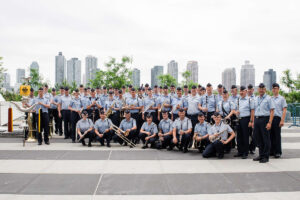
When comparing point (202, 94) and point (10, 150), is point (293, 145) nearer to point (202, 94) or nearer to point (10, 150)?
point (202, 94)

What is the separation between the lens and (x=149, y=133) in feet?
29.3

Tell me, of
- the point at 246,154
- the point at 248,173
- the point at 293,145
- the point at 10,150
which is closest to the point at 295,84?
the point at 293,145

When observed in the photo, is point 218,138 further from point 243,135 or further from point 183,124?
point 183,124

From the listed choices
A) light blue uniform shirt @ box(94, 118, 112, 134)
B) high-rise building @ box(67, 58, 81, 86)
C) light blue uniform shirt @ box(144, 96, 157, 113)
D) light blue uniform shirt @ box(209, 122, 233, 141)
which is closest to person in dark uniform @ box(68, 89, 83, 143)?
light blue uniform shirt @ box(94, 118, 112, 134)

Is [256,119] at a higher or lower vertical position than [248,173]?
higher

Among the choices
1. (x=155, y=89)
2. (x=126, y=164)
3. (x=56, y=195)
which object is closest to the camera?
(x=56, y=195)

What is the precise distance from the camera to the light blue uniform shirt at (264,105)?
684 centimetres

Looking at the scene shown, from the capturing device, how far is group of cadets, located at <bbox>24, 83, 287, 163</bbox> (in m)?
7.38

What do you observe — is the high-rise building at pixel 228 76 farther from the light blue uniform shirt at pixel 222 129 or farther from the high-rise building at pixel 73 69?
the light blue uniform shirt at pixel 222 129

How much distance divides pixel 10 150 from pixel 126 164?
4.17 m

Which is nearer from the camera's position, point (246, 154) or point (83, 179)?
point (83, 179)

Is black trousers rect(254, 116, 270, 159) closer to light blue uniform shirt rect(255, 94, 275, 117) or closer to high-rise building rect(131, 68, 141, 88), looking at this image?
light blue uniform shirt rect(255, 94, 275, 117)

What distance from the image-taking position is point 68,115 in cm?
1123

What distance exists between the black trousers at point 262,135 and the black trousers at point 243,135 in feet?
1.32
